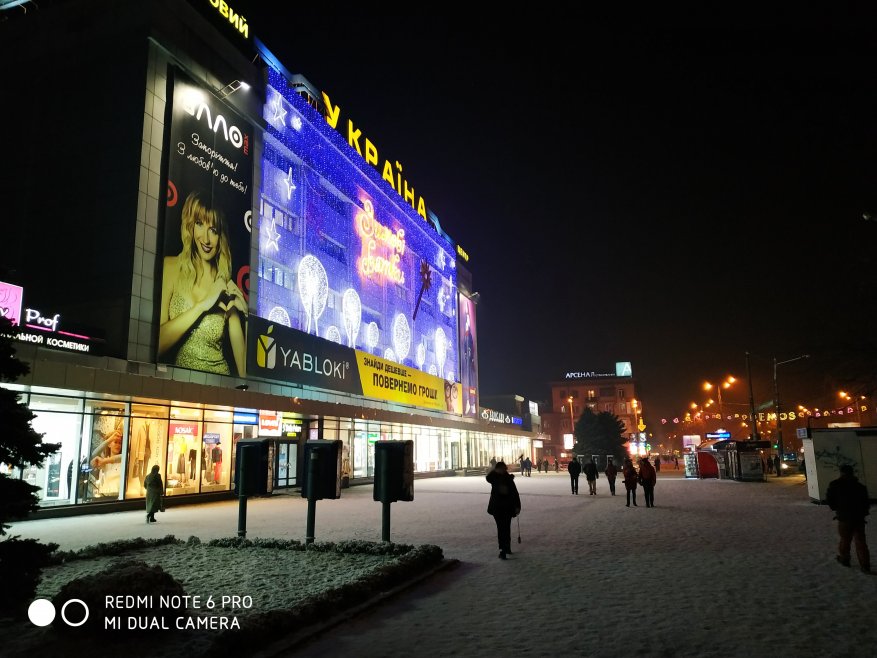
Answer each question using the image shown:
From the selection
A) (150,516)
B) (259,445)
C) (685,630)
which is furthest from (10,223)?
(685,630)

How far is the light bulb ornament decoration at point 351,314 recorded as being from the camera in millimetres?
40644

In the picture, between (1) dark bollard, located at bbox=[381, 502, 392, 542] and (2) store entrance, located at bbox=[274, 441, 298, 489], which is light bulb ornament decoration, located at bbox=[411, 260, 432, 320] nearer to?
(2) store entrance, located at bbox=[274, 441, 298, 489]

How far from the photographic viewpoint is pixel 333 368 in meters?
36.9

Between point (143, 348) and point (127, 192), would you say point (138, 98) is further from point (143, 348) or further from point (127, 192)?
point (143, 348)

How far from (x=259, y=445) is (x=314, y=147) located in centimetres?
2936

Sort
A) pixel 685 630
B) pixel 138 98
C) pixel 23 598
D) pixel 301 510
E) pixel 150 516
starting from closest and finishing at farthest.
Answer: pixel 685 630
pixel 23 598
pixel 150 516
pixel 301 510
pixel 138 98

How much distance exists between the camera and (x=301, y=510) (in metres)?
20.5

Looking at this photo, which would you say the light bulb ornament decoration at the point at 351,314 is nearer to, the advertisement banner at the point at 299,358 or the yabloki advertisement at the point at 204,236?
the advertisement banner at the point at 299,358

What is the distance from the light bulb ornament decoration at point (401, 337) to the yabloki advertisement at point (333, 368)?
4.73ft

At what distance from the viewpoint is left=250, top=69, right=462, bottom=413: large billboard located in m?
33.9

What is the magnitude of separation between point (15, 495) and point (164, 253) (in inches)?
741

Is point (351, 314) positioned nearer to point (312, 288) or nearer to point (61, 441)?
point (312, 288)

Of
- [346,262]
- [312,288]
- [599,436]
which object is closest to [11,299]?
[312,288]

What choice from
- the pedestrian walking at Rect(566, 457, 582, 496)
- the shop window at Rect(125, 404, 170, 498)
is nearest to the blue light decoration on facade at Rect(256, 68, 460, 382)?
the shop window at Rect(125, 404, 170, 498)
